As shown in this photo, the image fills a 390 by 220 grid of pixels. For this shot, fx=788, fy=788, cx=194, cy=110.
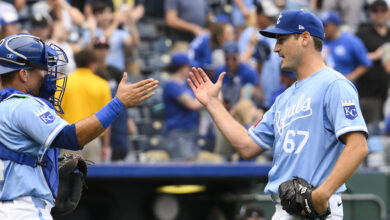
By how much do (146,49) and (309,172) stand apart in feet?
26.9

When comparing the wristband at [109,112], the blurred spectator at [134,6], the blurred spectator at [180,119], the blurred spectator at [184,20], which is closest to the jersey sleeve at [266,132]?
the wristband at [109,112]

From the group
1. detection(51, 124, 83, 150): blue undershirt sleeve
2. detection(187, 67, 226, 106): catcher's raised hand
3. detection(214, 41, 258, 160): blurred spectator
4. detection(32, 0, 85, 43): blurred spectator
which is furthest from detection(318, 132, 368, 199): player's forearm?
detection(32, 0, 85, 43): blurred spectator

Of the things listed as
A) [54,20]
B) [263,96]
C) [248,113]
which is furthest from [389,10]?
[54,20]

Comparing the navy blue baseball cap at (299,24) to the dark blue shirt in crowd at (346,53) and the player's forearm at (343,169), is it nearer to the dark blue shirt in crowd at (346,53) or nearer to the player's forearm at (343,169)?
the player's forearm at (343,169)

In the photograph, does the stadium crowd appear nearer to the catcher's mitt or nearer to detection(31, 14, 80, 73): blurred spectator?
detection(31, 14, 80, 73): blurred spectator

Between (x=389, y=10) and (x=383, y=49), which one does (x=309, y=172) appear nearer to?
(x=383, y=49)

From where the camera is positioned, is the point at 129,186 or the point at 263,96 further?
the point at 263,96

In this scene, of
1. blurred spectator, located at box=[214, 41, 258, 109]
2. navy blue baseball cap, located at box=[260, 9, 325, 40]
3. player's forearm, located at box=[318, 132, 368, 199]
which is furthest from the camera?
blurred spectator, located at box=[214, 41, 258, 109]

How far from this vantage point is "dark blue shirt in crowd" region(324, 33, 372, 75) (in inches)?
394

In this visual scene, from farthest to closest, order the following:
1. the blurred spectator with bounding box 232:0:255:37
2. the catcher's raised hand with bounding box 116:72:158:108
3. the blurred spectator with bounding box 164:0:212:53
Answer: the blurred spectator with bounding box 232:0:255:37 < the blurred spectator with bounding box 164:0:212:53 < the catcher's raised hand with bounding box 116:72:158:108

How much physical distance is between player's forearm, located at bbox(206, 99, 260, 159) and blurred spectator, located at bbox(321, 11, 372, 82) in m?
5.26

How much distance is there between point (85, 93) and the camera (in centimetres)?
751

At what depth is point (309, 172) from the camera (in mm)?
4344

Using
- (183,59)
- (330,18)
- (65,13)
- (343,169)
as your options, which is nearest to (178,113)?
(183,59)
